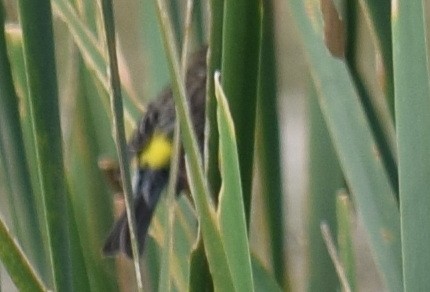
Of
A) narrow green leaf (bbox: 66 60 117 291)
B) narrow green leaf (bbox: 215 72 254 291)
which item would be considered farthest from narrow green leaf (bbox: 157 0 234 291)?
narrow green leaf (bbox: 66 60 117 291)

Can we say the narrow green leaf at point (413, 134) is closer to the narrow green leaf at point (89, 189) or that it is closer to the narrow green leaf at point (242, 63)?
the narrow green leaf at point (242, 63)

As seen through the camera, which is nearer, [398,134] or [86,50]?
Result: [398,134]

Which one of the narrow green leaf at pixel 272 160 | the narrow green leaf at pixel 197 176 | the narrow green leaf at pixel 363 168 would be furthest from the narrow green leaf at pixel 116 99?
the narrow green leaf at pixel 272 160

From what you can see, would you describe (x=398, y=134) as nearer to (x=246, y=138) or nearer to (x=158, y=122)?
(x=246, y=138)

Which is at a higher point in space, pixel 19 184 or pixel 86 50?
pixel 86 50

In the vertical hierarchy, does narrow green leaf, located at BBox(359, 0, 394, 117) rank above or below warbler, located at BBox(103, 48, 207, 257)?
above

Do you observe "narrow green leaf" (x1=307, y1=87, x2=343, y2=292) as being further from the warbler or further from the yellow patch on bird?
the yellow patch on bird

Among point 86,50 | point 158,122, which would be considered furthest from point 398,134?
point 158,122
